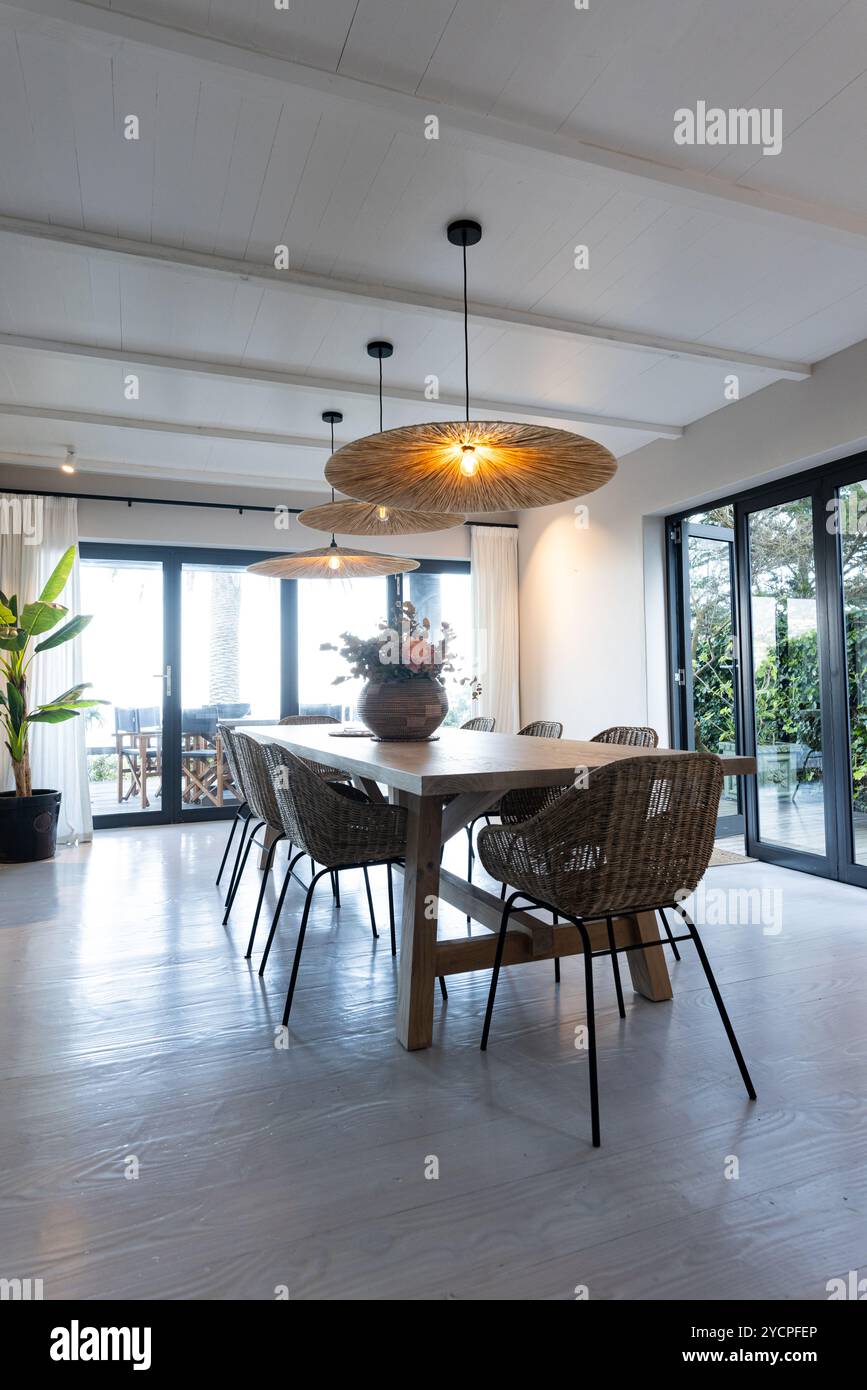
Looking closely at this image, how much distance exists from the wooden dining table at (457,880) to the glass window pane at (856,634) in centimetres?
191

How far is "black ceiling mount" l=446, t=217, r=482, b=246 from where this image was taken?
8.52 feet

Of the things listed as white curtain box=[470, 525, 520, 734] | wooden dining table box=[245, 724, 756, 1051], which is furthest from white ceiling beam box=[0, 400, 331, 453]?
wooden dining table box=[245, 724, 756, 1051]

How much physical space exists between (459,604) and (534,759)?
4614 mm

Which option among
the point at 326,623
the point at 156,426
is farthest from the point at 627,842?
the point at 326,623

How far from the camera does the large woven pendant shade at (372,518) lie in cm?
335

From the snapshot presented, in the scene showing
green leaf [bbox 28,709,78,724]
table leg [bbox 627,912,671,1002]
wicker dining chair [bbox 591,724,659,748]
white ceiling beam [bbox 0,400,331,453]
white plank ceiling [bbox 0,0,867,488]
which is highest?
white ceiling beam [bbox 0,400,331,453]

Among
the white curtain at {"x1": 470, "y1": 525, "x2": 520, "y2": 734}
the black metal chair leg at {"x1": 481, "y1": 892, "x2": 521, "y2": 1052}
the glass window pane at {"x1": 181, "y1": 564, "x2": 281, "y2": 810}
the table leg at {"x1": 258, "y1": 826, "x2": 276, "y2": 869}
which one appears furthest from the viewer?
the white curtain at {"x1": 470, "y1": 525, "x2": 520, "y2": 734}

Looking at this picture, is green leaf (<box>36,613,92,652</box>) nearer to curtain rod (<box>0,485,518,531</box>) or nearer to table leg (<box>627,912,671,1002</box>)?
curtain rod (<box>0,485,518,531</box>)

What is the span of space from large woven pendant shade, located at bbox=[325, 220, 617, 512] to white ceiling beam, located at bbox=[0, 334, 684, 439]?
52.1 inches

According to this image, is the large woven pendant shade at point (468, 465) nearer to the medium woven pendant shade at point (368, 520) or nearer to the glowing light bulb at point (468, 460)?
the glowing light bulb at point (468, 460)

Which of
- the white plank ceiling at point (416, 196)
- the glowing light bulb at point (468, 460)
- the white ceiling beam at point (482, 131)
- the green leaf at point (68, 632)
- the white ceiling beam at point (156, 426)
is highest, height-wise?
the white ceiling beam at point (156, 426)

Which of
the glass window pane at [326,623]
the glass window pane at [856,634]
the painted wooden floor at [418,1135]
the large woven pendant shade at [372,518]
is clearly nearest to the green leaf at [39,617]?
the glass window pane at [326,623]

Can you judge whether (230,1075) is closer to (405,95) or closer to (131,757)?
(405,95)

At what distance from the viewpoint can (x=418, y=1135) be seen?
167cm
